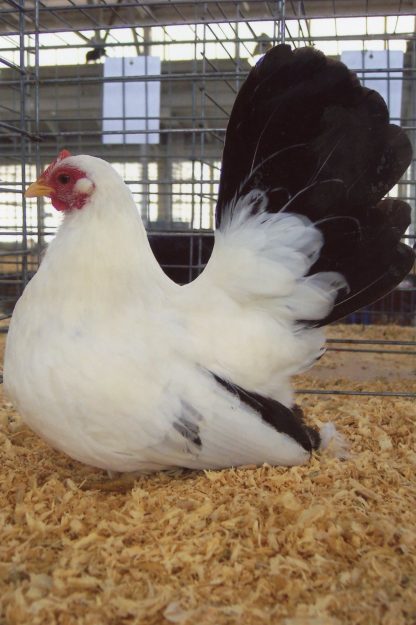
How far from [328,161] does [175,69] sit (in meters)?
6.72

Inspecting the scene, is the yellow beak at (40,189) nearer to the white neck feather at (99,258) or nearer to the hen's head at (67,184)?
the hen's head at (67,184)

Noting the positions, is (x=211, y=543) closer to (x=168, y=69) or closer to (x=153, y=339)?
(x=153, y=339)

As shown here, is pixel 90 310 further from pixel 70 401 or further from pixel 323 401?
pixel 323 401

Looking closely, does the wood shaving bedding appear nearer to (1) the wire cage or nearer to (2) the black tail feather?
(2) the black tail feather

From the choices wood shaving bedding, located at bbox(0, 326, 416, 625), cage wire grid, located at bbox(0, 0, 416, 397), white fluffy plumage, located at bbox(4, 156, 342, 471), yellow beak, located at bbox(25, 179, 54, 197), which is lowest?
wood shaving bedding, located at bbox(0, 326, 416, 625)

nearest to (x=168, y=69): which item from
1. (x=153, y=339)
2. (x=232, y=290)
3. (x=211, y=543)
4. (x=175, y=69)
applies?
(x=175, y=69)

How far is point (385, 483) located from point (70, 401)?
1.12m

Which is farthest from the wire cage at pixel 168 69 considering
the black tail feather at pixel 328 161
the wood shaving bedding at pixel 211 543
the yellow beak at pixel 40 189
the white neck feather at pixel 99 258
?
the wood shaving bedding at pixel 211 543

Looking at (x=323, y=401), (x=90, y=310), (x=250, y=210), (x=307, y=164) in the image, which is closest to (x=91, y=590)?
(x=90, y=310)

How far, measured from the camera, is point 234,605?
50.6 inches

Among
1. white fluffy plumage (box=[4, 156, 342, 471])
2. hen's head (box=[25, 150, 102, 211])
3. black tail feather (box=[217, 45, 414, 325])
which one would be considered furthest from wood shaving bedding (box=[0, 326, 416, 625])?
hen's head (box=[25, 150, 102, 211])

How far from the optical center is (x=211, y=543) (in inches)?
60.2

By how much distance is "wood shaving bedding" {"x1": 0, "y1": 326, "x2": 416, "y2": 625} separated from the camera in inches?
49.8

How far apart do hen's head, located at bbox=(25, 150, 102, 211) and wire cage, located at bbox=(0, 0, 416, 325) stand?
0.51 ft
